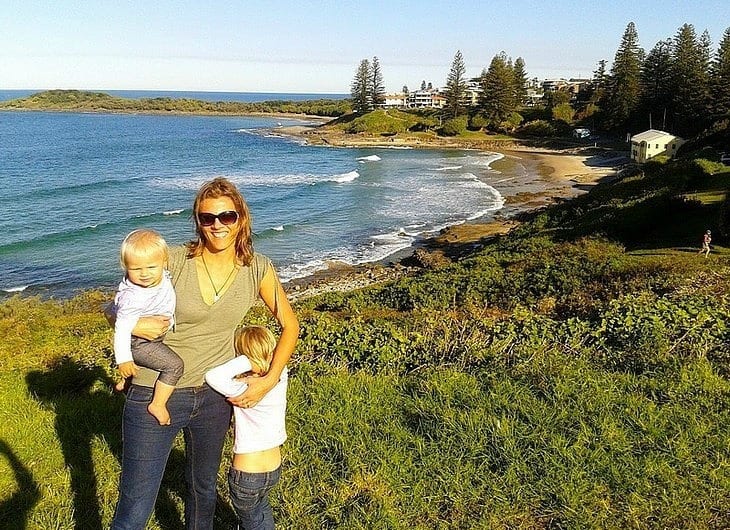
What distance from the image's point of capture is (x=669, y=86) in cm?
5919

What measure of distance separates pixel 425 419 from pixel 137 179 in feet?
132

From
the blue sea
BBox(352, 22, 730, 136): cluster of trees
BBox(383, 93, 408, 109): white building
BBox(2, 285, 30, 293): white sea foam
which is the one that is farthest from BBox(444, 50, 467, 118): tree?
BBox(2, 285, 30, 293): white sea foam

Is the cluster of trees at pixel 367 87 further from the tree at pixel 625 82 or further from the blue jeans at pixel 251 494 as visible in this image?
the blue jeans at pixel 251 494

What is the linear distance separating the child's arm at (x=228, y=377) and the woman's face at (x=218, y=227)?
0.50 metres

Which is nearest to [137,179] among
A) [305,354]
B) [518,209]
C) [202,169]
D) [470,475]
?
[202,169]

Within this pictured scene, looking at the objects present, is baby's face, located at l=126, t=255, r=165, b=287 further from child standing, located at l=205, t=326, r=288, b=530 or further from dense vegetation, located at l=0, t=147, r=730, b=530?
dense vegetation, located at l=0, t=147, r=730, b=530

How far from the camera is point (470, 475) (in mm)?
3250

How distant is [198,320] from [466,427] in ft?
6.49

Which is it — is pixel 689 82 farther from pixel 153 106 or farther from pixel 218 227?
pixel 153 106

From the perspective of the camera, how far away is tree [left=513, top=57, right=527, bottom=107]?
263 ft

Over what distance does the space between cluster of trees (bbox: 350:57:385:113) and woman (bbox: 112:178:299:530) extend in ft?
290

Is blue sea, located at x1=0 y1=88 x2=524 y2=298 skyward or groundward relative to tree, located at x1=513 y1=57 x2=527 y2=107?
groundward

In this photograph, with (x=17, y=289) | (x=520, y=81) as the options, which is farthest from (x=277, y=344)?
(x=520, y=81)

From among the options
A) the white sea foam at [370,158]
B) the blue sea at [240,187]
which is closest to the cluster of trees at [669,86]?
the blue sea at [240,187]
